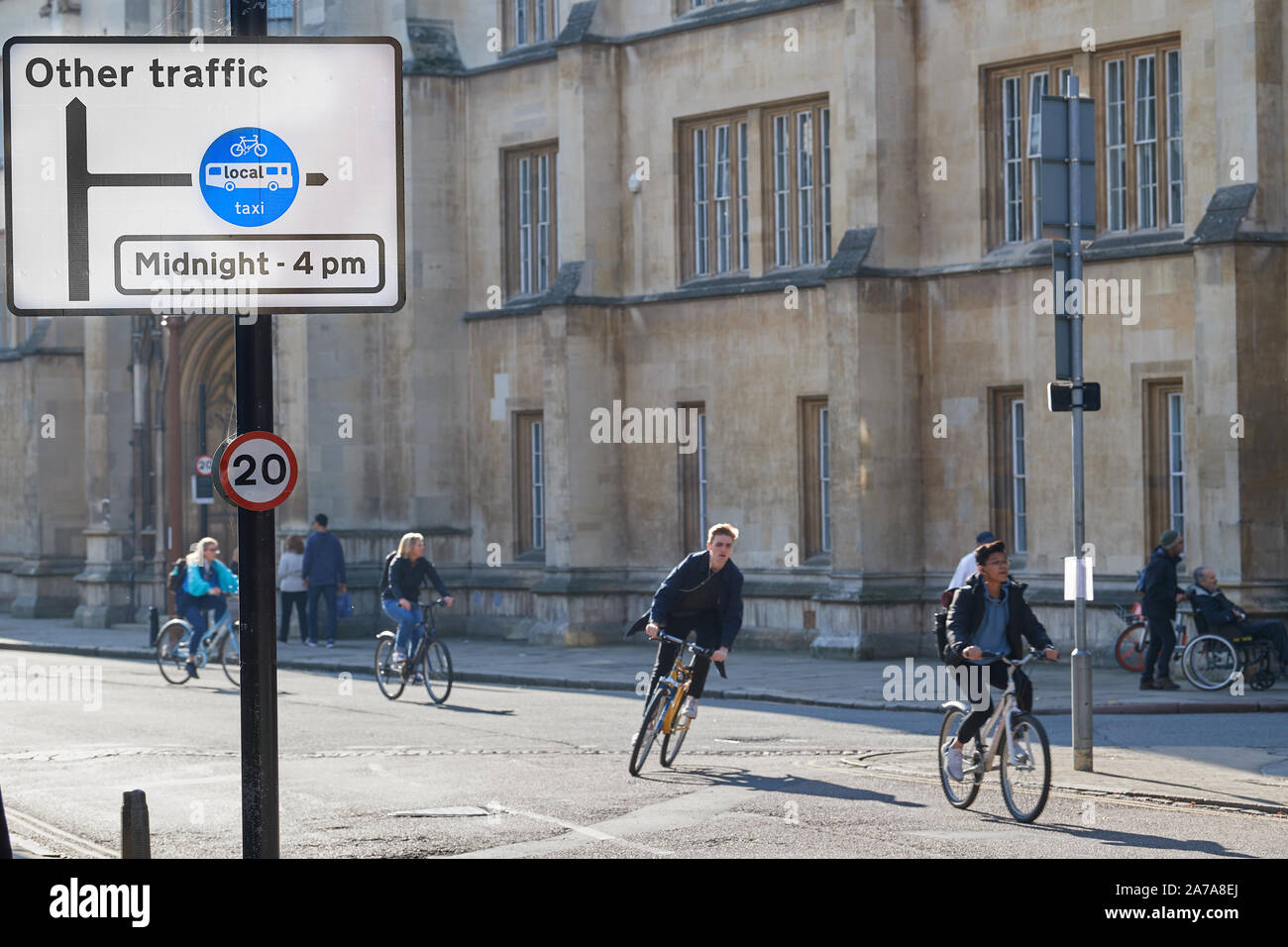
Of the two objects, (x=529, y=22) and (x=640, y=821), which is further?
(x=529, y=22)

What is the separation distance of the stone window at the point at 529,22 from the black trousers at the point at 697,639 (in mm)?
17409

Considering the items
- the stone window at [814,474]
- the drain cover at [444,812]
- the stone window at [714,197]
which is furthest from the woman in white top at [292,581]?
the drain cover at [444,812]

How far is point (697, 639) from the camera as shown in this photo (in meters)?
15.3

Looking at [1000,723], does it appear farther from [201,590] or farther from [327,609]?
[327,609]

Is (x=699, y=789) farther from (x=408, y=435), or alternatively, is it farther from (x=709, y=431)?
(x=408, y=435)

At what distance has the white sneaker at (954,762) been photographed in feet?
41.7

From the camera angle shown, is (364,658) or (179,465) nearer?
(364,658)

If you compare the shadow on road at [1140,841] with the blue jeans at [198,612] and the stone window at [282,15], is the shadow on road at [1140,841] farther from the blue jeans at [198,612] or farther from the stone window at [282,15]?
the stone window at [282,15]

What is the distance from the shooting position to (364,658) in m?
28.0

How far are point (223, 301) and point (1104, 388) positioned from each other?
722 inches

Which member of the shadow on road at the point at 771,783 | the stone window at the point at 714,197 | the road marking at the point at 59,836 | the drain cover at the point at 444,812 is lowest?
the shadow on road at the point at 771,783

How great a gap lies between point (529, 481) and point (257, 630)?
78.1 feet

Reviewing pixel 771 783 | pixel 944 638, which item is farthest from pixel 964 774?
pixel 771 783
